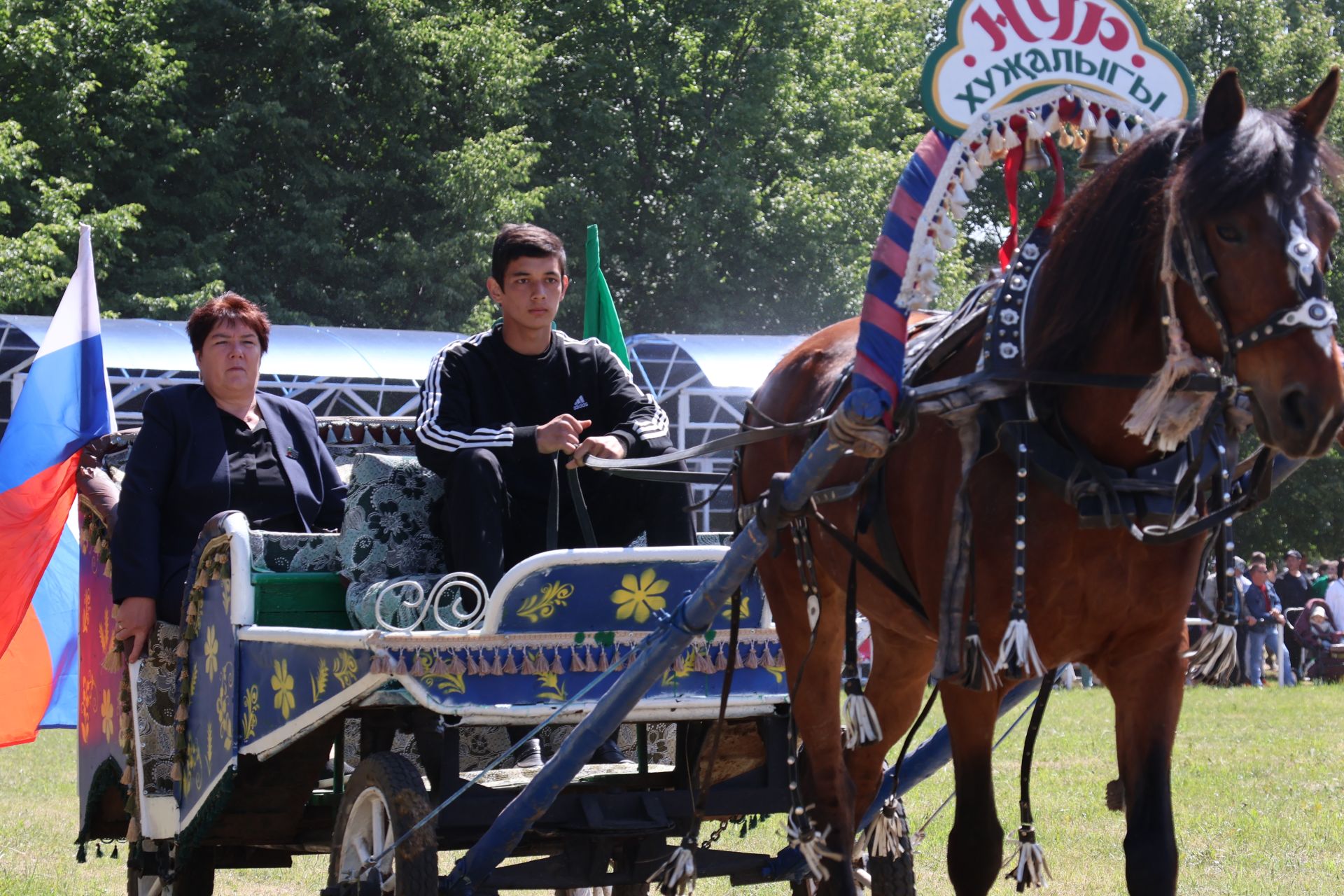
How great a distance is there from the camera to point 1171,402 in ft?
10.3

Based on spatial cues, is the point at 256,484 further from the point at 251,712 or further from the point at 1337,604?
the point at 1337,604

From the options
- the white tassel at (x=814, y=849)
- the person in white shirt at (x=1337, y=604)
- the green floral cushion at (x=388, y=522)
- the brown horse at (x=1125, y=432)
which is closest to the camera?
the brown horse at (x=1125, y=432)

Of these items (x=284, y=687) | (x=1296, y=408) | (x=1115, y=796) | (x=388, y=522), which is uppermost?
(x=1296, y=408)

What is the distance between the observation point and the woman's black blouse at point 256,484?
525cm

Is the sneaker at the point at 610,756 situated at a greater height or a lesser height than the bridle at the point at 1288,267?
lesser

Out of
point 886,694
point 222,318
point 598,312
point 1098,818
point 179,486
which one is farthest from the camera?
point 1098,818

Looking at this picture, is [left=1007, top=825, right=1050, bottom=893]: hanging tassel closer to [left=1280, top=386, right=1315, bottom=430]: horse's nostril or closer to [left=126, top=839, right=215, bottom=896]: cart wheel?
[left=1280, top=386, right=1315, bottom=430]: horse's nostril

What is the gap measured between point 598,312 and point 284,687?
2439 mm

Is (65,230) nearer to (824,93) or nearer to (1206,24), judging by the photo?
(824,93)

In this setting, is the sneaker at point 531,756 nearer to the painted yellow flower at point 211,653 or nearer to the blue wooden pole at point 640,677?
the blue wooden pole at point 640,677

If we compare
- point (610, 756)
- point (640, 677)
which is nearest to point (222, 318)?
point (610, 756)

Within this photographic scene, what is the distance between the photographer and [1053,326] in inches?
132

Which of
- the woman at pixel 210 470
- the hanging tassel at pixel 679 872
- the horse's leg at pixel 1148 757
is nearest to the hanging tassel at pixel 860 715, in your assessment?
the hanging tassel at pixel 679 872

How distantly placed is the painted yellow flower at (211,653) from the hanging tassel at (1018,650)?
2.48 m
